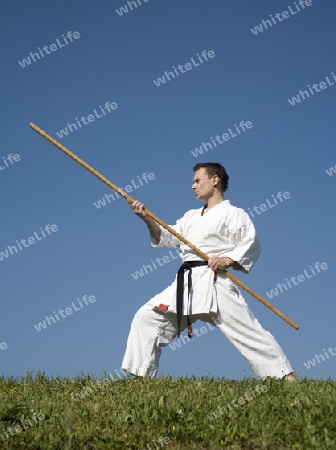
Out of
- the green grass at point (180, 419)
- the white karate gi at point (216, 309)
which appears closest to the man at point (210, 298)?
the white karate gi at point (216, 309)

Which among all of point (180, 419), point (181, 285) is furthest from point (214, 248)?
point (180, 419)

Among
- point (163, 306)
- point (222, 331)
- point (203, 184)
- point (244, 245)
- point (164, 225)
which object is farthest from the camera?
point (203, 184)

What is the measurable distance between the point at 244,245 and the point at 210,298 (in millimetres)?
801

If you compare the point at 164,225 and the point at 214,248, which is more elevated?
the point at 164,225

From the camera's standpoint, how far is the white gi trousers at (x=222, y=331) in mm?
7113

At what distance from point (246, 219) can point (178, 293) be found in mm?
1305

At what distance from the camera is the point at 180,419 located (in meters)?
5.47

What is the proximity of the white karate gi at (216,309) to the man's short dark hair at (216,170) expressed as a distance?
0.35 metres

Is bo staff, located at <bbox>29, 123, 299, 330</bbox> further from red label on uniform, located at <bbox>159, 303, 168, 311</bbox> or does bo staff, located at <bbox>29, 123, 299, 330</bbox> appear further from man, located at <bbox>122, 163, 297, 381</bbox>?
red label on uniform, located at <bbox>159, 303, 168, 311</bbox>

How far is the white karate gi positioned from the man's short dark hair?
1.16 feet

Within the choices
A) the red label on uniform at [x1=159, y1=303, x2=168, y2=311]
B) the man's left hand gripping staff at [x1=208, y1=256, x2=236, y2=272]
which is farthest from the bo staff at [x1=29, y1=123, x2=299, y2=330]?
the red label on uniform at [x1=159, y1=303, x2=168, y2=311]

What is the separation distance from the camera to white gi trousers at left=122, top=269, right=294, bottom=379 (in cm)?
711

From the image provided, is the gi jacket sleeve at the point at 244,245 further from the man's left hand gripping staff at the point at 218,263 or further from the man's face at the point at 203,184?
the man's face at the point at 203,184

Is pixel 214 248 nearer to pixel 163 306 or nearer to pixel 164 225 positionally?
pixel 164 225
